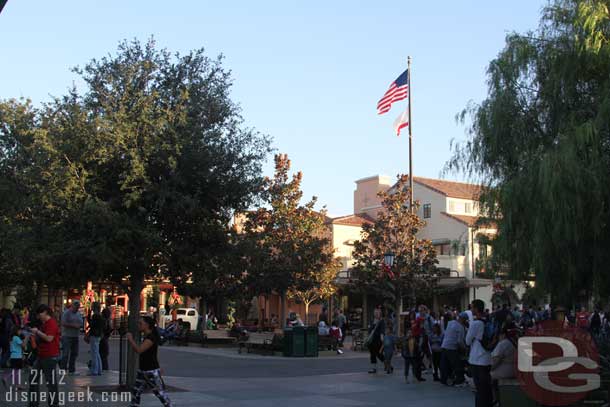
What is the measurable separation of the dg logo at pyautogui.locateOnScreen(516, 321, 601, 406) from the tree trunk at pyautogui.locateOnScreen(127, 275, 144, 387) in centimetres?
730

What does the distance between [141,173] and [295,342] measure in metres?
13.0

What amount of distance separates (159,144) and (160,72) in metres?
1.86


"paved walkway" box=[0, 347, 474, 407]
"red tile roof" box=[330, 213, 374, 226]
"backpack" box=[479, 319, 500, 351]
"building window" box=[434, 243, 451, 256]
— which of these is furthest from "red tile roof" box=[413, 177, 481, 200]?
"backpack" box=[479, 319, 500, 351]

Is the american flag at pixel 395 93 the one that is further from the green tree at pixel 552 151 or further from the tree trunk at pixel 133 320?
the tree trunk at pixel 133 320

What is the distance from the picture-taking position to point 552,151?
552 inches

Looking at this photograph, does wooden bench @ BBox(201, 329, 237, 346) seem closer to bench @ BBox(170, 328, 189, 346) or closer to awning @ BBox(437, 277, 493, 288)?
bench @ BBox(170, 328, 189, 346)

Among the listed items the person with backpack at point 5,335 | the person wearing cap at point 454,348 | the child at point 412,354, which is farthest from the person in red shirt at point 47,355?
the child at point 412,354

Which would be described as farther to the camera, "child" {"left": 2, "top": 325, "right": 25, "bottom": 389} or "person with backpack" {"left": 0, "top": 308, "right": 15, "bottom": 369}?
"person with backpack" {"left": 0, "top": 308, "right": 15, "bottom": 369}

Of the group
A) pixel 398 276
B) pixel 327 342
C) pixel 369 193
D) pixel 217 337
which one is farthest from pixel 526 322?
pixel 369 193

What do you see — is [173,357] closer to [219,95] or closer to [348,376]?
[348,376]

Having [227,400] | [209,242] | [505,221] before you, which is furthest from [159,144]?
[505,221]

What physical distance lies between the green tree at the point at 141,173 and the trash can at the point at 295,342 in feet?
34.1

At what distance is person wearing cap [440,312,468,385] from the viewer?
14992mm

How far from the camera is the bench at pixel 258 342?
84.8 ft
